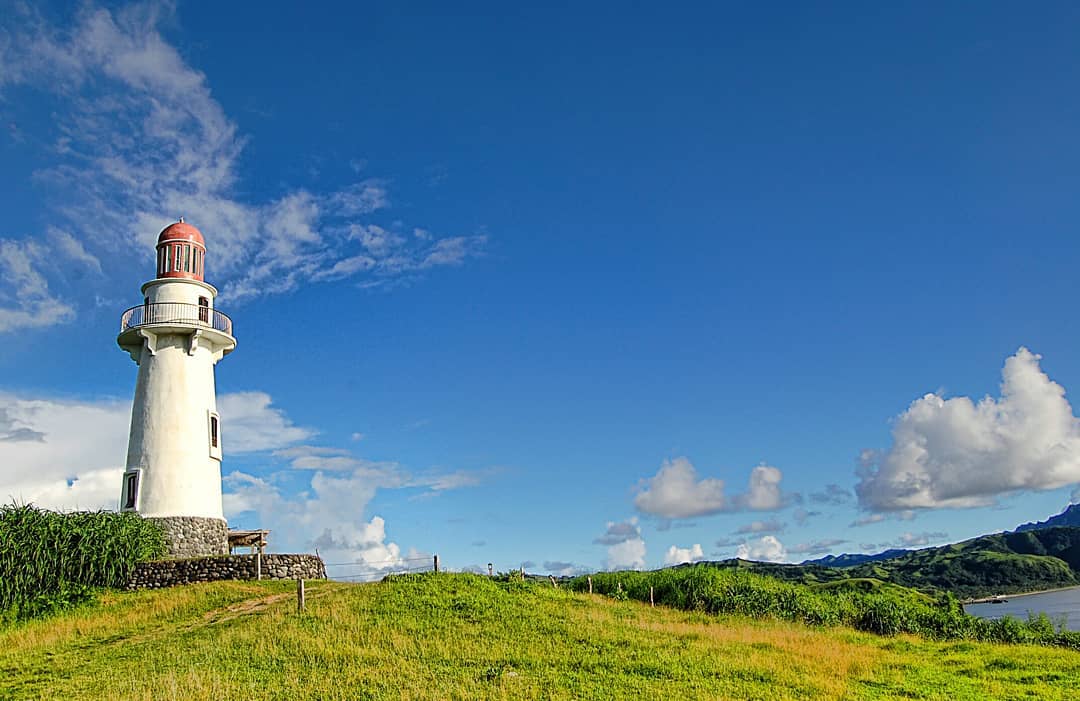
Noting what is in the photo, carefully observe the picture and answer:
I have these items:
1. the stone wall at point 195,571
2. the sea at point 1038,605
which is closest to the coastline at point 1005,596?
the sea at point 1038,605

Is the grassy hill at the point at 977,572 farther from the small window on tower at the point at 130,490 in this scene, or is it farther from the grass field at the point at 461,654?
the small window on tower at the point at 130,490

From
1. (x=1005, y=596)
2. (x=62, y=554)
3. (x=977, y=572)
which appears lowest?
(x=1005, y=596)

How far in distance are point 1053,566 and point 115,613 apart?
344 ft

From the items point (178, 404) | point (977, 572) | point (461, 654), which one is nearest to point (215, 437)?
point (178, 404)

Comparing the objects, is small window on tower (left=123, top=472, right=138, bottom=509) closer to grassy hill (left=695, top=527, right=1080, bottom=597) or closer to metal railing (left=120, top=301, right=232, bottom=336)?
metal railing (left=120, top=301, right=232, bottom=336)

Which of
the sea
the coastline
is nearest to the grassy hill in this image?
the coastline

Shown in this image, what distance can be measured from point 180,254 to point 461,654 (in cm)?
2378

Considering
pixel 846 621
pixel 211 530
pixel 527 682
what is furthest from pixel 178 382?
pixel 846 621

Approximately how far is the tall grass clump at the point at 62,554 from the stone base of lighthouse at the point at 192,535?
2.15ft

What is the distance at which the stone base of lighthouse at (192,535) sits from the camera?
32719 millimetres

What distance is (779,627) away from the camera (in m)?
27.8

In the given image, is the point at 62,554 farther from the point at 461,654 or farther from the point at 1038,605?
the point at 1038,605

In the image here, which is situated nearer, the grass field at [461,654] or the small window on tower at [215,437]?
the grass field at [461,654]

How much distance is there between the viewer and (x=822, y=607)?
3142 centimetres
